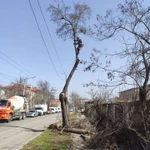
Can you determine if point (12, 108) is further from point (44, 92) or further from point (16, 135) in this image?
point (44, 92)

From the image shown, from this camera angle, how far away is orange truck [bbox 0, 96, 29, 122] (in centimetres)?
3223

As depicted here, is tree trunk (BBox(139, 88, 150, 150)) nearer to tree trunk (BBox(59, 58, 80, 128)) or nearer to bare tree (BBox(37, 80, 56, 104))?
tree trunk (BBox(59, 58, 80, 128))

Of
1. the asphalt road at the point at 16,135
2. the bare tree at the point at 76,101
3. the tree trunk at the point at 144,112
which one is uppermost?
the bare tree at the point at 76,101

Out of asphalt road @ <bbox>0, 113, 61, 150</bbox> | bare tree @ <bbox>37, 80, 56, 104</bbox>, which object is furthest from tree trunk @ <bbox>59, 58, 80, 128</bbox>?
bare tree @ <bbox>37, 80, 56, 104</bbox>

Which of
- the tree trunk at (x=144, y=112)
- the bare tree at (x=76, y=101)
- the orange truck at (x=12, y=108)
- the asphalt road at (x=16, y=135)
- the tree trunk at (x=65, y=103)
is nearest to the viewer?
the tree trunk at (x=144, y=112)

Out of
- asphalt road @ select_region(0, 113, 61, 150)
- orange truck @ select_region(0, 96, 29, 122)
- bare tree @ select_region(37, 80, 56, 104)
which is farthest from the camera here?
bare tree @ select_region(37, 80, 56, 104)

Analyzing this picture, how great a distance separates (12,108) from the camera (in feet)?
114

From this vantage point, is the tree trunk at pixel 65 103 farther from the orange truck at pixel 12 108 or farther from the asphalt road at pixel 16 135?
the orange truck at pixel 12 108

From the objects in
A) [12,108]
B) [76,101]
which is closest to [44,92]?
[76,101]

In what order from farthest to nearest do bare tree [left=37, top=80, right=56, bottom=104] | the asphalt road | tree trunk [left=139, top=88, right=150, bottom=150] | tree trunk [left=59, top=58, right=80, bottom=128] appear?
bare tree [left=37, top=80, right=56, bottom=104] < tree trunk [left=59, top=58, right=80, bottom=128] < the asphalt road < tree trunk [left=139, top=88, right=150, bottom=150]

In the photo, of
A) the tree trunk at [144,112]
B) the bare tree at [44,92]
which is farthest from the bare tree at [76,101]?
the tree trunk at [144,112]

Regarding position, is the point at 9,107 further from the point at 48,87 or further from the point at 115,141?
the point at 48,87

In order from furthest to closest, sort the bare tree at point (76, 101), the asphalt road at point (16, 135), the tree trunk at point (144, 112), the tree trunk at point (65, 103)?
the bare tree at point (76, 101) < the tree trunk at point (65, 103) < the asphalt road at point (16, 135) < the tree trunk at point (144, 112)

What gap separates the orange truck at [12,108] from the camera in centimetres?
3223
